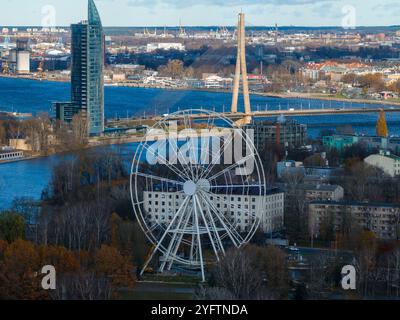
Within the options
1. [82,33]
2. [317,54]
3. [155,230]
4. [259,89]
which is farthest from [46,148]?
[317,54]

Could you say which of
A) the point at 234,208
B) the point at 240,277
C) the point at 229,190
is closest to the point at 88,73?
the point at 229,190

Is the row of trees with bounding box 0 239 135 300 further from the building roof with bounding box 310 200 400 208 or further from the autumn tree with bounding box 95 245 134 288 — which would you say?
the building roof with bounding box 310 200 400 208

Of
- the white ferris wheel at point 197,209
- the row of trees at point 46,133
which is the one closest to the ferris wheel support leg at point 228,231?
the white ferris wheel at point 197,209

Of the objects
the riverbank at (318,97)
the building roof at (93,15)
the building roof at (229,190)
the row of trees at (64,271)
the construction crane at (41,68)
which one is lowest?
the riverbank at (318,97)

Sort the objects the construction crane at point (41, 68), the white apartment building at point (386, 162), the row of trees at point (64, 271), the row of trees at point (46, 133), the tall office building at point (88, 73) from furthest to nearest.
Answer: the construction crane at point (41, 68), the tall office building at point (88, 73), the row of trees at point (46, 133), the white apartment building at point (386, 162), the row of trees at point (64, 271)

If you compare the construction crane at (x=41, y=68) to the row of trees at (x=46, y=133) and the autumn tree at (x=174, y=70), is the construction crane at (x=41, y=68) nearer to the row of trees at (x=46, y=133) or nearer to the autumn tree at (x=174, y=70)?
the autumn tree at (x=174, y=70)

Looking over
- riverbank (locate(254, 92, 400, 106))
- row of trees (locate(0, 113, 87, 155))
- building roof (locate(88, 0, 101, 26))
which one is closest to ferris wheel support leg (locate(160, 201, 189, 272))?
row of trees (locate(0, 113, 87, 155))

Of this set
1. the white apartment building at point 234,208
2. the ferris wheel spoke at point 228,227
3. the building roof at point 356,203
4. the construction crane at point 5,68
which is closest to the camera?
the ferris wheel spoke at point 228,227
